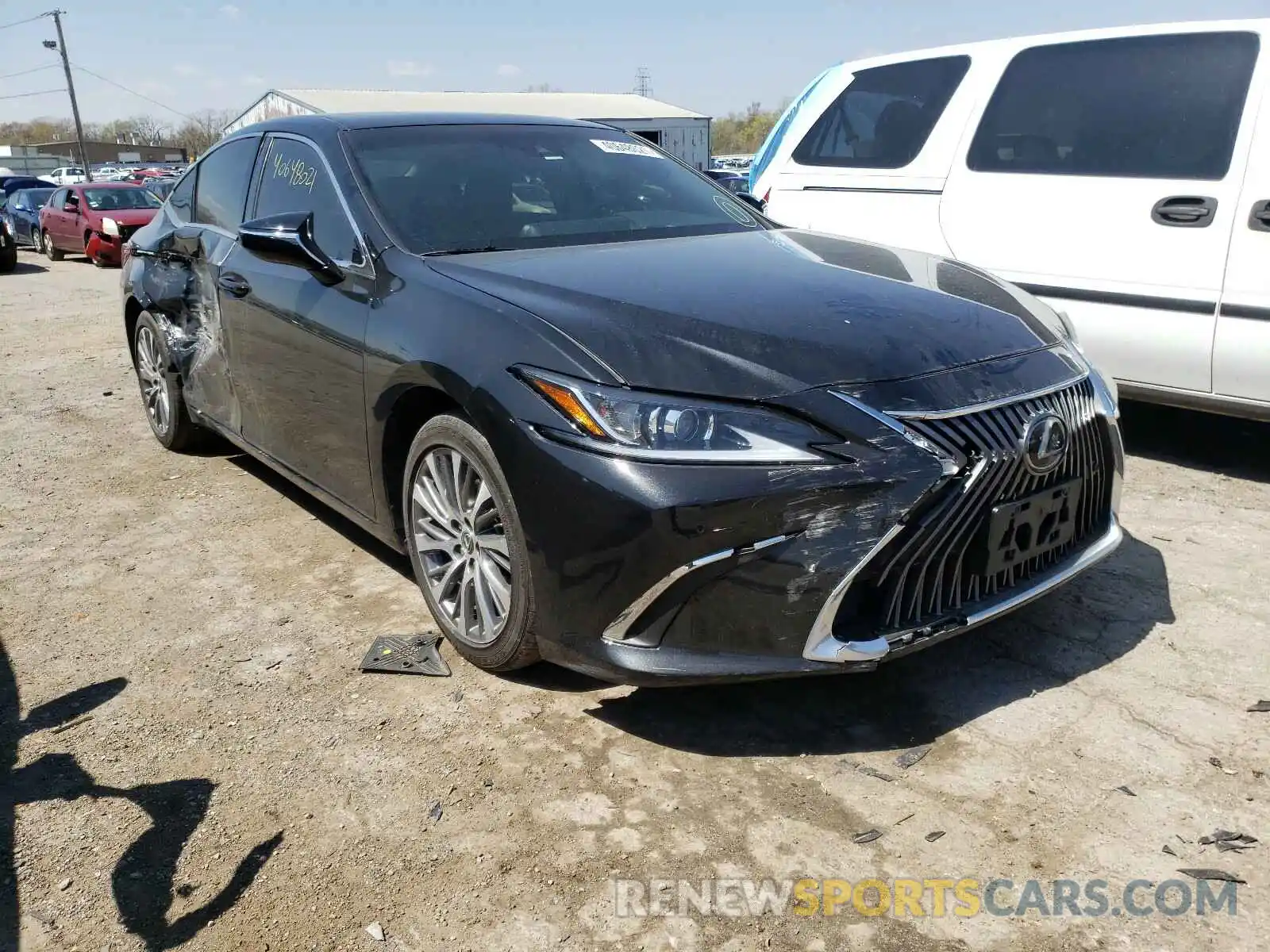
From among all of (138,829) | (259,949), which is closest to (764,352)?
(259,949)

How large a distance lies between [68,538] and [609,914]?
10.8 feet

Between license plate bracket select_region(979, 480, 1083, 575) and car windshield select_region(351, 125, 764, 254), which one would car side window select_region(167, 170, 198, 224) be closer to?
car windshield select_region(351, 125, 764, 254)

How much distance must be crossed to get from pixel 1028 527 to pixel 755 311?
2.90ft

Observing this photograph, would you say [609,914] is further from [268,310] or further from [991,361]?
[268,310]

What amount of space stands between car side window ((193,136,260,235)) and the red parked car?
1403 cm

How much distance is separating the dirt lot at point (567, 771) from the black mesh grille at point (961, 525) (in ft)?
1.31

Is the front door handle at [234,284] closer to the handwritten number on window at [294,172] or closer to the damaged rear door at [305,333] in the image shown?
the damaged rear door at [305,333]

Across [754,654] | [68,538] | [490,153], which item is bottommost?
[68,538]

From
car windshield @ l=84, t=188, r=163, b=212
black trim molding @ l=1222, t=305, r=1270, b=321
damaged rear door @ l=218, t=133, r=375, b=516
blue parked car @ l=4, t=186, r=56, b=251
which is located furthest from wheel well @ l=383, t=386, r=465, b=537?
blue parked car @ l=4, t=186, r=56, b=251

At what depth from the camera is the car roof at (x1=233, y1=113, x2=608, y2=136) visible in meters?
3.84

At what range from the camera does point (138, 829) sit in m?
2.46

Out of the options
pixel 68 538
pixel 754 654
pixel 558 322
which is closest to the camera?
pixel 754 654

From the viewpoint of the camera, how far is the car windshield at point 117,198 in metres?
18.6

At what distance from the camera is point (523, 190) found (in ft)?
12.0
